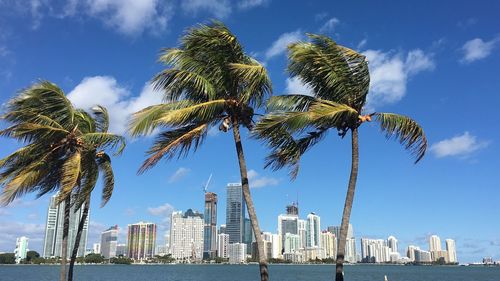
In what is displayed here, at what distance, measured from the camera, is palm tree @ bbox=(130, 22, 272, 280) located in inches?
446

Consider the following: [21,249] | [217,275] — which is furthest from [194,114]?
[21,249]

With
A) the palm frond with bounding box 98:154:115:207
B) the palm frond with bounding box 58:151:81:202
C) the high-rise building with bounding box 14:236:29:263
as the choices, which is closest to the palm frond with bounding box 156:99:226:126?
the palm frond with bounding box 58:151:81:202

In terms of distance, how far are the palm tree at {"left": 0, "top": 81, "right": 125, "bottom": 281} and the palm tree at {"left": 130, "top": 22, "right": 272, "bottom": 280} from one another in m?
3.66

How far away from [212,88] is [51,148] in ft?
18.1

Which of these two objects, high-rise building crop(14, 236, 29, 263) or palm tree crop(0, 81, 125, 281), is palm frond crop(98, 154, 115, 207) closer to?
palm tree crop(0, 81, 125, 281)

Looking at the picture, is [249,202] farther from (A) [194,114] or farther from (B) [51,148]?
(B) [51,148]

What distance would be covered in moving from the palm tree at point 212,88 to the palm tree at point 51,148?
12.0ft

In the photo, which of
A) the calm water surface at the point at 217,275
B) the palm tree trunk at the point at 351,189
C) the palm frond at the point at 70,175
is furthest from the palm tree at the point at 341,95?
the calm water surface at the point at 217,275

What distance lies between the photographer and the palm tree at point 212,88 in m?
11.3

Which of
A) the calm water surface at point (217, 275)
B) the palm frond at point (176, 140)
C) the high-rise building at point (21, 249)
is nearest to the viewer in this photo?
the palm frond at point (176, 140)

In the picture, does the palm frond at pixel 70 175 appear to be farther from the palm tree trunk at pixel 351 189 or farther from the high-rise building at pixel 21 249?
the high-rise building at pixel 21 249

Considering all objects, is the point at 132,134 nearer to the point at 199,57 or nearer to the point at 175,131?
the point at 175,131

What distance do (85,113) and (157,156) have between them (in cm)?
635

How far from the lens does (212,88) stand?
11875mm
